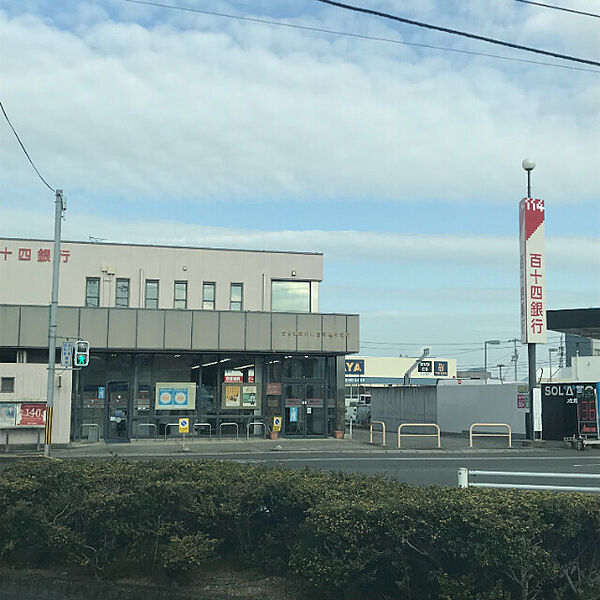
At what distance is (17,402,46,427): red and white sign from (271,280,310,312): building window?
563 inches

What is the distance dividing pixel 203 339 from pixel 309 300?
8983 mm

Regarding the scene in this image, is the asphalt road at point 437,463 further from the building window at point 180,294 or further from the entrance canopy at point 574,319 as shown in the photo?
the building window at point 180,294

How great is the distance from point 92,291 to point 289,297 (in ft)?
31.1

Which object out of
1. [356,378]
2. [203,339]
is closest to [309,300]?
[203,339]

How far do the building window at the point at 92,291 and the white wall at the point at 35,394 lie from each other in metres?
9.04

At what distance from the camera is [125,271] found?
119 ft

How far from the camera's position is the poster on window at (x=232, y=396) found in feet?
103

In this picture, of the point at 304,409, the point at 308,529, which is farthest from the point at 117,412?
the point at 308,529

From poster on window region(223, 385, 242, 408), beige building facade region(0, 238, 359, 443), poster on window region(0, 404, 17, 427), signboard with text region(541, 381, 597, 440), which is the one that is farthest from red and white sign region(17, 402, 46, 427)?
signboard with text region(541, 381, 597, 440)

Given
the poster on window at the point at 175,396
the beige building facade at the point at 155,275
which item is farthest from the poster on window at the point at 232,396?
the beige building facade at the point at 155,275

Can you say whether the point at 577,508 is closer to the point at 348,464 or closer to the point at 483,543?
the point at 483,543

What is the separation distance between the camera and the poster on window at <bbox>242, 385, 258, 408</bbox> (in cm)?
3156

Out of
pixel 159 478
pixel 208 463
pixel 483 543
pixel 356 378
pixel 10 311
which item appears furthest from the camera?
pixel 356 378

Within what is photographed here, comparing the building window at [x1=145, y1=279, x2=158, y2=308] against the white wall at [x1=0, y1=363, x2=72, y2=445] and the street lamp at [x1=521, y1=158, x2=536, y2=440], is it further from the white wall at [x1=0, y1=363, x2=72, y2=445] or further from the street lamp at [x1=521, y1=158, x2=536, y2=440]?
the street lamp at [x1=521, y1=158, x2=536, y2=440]
